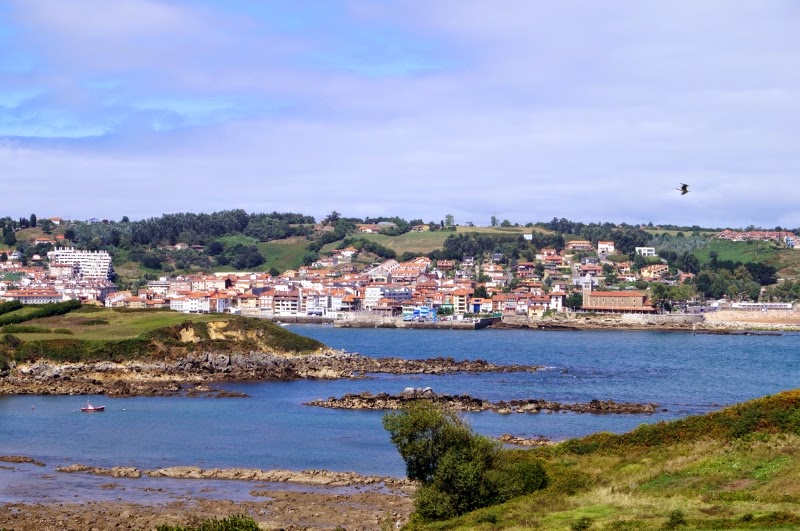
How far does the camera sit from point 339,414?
150 feet

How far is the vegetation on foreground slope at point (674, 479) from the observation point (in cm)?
1831

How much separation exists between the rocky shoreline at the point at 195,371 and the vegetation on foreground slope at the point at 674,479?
30.4m

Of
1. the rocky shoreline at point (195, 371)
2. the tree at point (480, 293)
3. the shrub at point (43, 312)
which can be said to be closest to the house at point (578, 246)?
the tree at point (480, 293)

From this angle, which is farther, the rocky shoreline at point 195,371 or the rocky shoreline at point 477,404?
the rocky shoreline at point 195,371

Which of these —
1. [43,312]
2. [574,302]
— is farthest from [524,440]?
[574,302]

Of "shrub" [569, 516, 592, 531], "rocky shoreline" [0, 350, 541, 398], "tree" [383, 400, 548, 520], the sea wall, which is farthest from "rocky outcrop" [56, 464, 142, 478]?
the sea wall

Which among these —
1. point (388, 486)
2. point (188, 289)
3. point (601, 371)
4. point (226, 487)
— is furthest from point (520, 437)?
point (188, 289)

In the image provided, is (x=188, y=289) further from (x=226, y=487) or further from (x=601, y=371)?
(x=226, y=487)

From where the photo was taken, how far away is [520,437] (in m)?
38.4

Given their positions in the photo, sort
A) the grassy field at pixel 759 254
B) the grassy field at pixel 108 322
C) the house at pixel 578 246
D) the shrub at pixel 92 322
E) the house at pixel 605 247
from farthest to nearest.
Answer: the house at pixel 578 246, the house at pixel 605 247, the grassy field at pixel 759 254, the shrub at pixel 92 322, the grassy field at pixel 108 322

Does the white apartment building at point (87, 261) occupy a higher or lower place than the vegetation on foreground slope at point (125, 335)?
higher

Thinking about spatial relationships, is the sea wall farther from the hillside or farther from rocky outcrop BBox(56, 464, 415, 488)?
rocky outcrop BBox(56, 464, 415, 488)

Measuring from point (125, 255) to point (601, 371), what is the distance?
138 metres

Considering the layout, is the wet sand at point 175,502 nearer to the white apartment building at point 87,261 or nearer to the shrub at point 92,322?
the shrub at point 92,322
